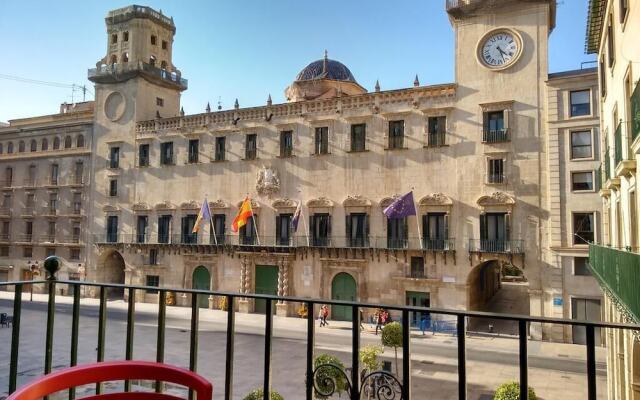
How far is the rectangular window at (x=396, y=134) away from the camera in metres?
31.1

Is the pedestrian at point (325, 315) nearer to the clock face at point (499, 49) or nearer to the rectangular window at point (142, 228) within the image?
the rectangular window at point (142, 228)

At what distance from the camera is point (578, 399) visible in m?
16.2

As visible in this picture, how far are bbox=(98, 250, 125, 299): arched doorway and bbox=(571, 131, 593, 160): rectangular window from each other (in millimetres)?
35772

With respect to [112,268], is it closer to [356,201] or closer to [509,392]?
[356,201]

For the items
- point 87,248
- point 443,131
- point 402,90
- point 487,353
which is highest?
point 402,90

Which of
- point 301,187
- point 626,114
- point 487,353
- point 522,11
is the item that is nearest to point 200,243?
point 301,187

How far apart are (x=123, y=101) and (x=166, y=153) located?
677cm

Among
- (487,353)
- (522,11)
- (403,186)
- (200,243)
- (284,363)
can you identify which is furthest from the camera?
(200,243)

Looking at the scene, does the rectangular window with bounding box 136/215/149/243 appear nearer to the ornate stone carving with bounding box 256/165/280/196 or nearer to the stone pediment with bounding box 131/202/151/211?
the stone pediment with bounding box 131/202/151/211

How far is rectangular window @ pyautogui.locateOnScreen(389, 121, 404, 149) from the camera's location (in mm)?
31125

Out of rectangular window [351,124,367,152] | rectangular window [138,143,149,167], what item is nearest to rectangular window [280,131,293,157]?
rectangular window [351,124,367,152]

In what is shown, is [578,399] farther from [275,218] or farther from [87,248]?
[87,248]

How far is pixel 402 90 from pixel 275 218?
40.7 feet

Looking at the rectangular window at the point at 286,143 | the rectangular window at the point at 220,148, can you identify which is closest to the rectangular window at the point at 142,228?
the rectangular window at the point at 220,148
